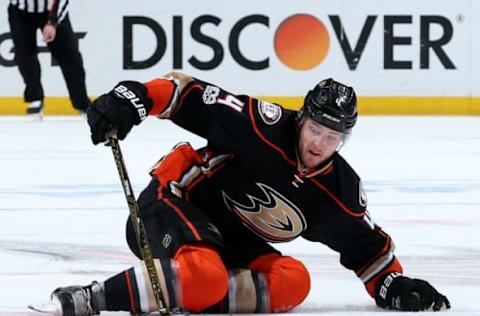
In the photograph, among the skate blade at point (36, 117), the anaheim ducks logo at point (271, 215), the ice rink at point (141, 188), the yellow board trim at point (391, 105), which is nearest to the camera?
the anaheim ducks logo at point (271, 215)

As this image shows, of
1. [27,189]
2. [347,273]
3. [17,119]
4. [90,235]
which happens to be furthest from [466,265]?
[17,119]

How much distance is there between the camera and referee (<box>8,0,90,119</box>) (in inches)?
342

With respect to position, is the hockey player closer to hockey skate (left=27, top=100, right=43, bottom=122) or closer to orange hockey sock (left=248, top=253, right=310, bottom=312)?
orange hockey sock (left=248, top=253, right=310, bottom=312)

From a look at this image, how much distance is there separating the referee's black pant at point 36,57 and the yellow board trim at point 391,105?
2.75 feet

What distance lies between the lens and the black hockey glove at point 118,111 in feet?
7.88

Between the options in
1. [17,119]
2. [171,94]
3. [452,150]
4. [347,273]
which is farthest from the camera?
[17,119]

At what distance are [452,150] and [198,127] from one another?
426 centimetres

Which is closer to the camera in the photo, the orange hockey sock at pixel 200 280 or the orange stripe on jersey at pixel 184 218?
the orange hockey sock at pixel 200 280

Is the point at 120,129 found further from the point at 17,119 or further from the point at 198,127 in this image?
the point at 17,119

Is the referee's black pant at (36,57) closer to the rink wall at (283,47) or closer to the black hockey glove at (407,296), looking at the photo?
the rink wall at (283,47)

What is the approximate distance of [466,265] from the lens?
10.5 ft

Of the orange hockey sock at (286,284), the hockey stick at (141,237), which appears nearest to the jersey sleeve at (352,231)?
the orange hockey sock at (286,284)

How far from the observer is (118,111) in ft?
7.94

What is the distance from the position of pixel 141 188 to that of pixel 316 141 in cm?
249
